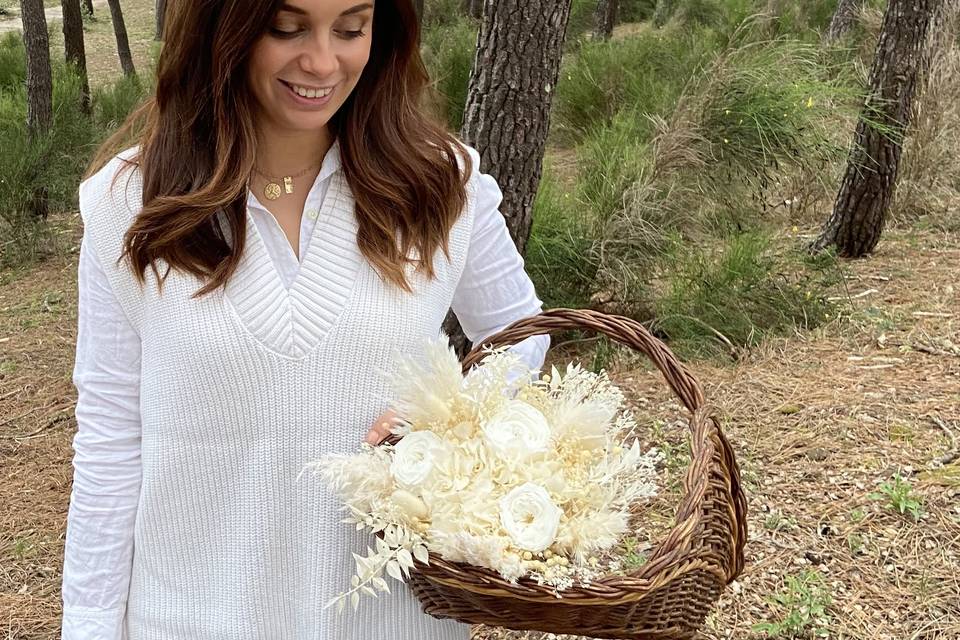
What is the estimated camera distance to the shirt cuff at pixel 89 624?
145cm

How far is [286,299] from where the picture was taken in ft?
4.59

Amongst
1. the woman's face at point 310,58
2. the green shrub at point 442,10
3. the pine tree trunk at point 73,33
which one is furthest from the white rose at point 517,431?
the green shrub at point 442,10

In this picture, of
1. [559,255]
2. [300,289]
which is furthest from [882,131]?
[300,289]

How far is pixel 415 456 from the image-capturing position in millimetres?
1221

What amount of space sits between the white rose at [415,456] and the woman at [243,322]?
0.50ft

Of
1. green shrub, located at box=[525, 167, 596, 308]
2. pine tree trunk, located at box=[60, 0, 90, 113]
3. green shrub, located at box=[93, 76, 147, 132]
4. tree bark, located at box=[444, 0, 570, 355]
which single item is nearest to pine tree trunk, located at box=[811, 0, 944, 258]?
green shrub, located at box=[525, 167, 596, 308]

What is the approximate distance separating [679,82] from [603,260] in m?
2.07

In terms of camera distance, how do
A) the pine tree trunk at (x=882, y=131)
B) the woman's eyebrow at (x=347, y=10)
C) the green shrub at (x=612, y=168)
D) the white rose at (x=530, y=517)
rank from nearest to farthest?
the white rose at (x=530, y=517), the woman's eyebrow at (x=347, y=10), the green shrub at (x=612, y=168), the pine tree trunk at (x=882, y=131)

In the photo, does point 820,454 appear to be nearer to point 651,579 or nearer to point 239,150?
point 651,579

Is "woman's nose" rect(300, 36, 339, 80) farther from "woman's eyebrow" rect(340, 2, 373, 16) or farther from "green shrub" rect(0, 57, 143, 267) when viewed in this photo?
"green shrub" rect(0, 57, 143, 267)

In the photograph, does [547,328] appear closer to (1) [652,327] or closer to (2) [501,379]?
(2) [501,379]

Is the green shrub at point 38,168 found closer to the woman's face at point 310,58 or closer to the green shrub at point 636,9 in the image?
the woman's face at point 310,58

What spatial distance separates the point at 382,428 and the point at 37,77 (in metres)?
6.49

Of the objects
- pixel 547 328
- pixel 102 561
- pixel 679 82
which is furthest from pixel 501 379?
pixel 679 82
